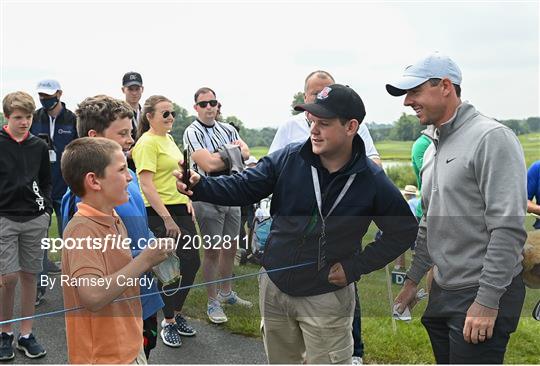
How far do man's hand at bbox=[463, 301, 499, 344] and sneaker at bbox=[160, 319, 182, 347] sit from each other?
97.2 inches

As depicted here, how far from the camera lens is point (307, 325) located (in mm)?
2838

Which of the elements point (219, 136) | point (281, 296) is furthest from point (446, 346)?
point (219, 136)

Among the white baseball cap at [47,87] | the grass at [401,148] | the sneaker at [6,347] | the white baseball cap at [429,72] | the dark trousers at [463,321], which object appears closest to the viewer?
the dark trousers at [463,321]

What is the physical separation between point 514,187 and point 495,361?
767 mm

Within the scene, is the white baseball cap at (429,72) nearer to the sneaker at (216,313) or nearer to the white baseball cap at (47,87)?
the sneaker at (216,313)

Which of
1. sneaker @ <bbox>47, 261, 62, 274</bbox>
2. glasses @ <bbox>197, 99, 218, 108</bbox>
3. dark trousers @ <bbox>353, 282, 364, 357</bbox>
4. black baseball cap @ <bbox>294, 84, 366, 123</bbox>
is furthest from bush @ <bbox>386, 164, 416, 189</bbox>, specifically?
black baseball cap @ <bbox>294, 84, 366, 123</bbox>

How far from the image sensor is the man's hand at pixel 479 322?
8.21 ft

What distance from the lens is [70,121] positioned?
5.84 meters

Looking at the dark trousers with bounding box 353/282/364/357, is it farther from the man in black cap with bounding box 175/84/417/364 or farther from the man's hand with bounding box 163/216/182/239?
the man's hand with bounding box 163/216/182/239

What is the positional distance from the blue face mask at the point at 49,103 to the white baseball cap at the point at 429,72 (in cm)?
390

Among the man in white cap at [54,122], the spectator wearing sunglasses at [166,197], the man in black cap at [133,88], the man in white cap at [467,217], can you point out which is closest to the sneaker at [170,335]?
the spectator wearing sunglasses at [166,197]

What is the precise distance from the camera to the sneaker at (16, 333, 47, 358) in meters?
4.17

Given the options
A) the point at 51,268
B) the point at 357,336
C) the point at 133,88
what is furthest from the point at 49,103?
the point at 357,336

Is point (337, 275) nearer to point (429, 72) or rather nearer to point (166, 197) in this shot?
point (429, 72)
